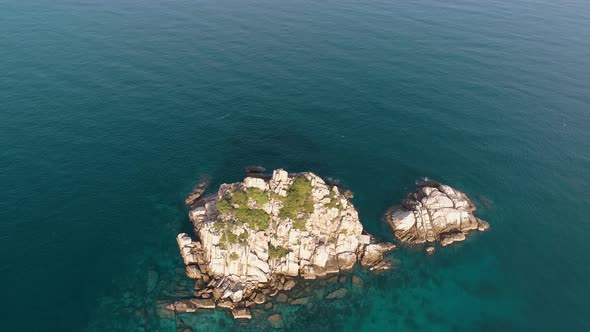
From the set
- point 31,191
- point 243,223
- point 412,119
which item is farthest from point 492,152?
point 31,191

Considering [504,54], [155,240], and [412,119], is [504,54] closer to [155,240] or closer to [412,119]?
[412,119]

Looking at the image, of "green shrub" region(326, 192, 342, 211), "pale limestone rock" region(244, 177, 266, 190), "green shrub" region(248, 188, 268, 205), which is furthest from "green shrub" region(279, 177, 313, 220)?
"pale limestone rock" region(244, 177, 266, 190)

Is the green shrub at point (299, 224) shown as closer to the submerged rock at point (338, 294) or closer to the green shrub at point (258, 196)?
the green shrub at point (258, 196)

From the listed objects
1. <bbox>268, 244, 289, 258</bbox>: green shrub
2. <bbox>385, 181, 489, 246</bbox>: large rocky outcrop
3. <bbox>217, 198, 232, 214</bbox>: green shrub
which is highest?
<bbox>217, 198, 232, 214</bbox>: green shrub

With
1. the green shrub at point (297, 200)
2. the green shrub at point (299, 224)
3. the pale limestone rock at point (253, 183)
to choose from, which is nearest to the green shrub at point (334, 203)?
the green shrub at point (297, 200)

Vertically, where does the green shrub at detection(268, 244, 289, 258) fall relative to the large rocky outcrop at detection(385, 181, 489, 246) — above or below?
below

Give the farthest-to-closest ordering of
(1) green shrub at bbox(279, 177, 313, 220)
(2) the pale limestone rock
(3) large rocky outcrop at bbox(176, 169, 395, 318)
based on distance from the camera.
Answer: (2) the pale limestone rock, (1) green shrub at bbox(279, 177, 313, 220), (3) large rocky outcrop at bbox(176, 169, 395, 318)

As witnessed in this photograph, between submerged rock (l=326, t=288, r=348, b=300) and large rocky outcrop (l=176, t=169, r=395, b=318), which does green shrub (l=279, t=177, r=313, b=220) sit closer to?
large rocky outcrop (l=176, t=169, r=395, b=318)
